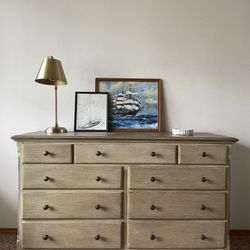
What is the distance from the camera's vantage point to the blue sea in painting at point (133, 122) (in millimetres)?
2236

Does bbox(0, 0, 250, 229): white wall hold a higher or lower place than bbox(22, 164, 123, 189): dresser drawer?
higher

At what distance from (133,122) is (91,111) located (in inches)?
15.0

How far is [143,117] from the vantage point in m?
2.25

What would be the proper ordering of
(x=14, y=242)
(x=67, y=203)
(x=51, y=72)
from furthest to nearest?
(x=14, y=242) < (x=51, y=72) < (x=67, y=203)

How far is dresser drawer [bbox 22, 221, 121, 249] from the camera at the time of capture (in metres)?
1.77

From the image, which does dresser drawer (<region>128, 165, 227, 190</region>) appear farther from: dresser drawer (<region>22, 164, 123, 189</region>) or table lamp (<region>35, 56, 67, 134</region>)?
table lamp (<region>35, 56, 67, 134</region>)

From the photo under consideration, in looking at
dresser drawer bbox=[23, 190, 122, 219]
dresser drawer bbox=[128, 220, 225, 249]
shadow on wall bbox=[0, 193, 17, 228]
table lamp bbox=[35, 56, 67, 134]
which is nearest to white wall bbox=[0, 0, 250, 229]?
shadow on wall bbox=[0, 193, 17, 228]

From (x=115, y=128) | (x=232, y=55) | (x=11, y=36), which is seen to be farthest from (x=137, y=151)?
(x=11, y=36)

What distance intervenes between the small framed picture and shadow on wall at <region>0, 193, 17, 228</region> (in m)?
0.95

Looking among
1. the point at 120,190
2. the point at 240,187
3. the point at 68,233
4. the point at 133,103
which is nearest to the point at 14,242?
the point at 68,233

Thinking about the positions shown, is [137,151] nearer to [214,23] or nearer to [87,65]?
[87,65]

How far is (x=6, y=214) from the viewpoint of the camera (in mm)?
2311

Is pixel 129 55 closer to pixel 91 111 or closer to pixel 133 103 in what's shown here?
pixel 133 103

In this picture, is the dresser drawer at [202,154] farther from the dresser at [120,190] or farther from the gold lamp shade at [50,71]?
the gold lamp shade at [50,71]
